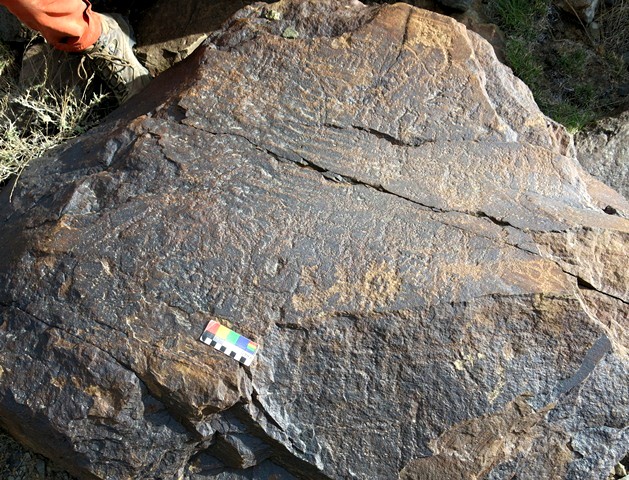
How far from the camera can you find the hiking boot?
125 inches

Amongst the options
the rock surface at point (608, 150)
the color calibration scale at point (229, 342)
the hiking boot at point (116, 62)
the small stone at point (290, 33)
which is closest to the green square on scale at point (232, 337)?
the color calibration scale at point (229, 342)

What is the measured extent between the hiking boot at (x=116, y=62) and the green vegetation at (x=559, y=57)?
6.56ft

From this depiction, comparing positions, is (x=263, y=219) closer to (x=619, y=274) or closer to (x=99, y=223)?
(x=99, y=223)

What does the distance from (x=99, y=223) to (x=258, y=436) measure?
0.89 meters

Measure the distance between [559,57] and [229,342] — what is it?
9.01 feet

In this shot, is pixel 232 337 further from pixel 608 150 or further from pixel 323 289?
pixel 608 150

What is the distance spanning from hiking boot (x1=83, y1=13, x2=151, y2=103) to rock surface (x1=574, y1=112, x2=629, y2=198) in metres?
2.17

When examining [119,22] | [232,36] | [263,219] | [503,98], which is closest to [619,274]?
[503,98]

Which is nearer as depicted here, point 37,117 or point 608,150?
point 37,117

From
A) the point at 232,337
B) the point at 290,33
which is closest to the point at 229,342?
the point at 232,337

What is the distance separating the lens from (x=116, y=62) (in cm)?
320

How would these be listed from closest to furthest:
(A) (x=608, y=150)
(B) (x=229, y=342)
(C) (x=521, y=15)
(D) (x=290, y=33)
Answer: (B) (x=229, y=342), (D) (x=290, y=33), (A) (x=608, y=150), (C) (x=521, y=15)

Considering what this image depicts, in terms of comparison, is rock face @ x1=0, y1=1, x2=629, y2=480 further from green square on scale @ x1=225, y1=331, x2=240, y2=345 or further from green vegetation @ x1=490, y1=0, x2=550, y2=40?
green vegetation @ x1=490, y1=0, x2=550, y2=40

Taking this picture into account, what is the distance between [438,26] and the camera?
2.62 meters
